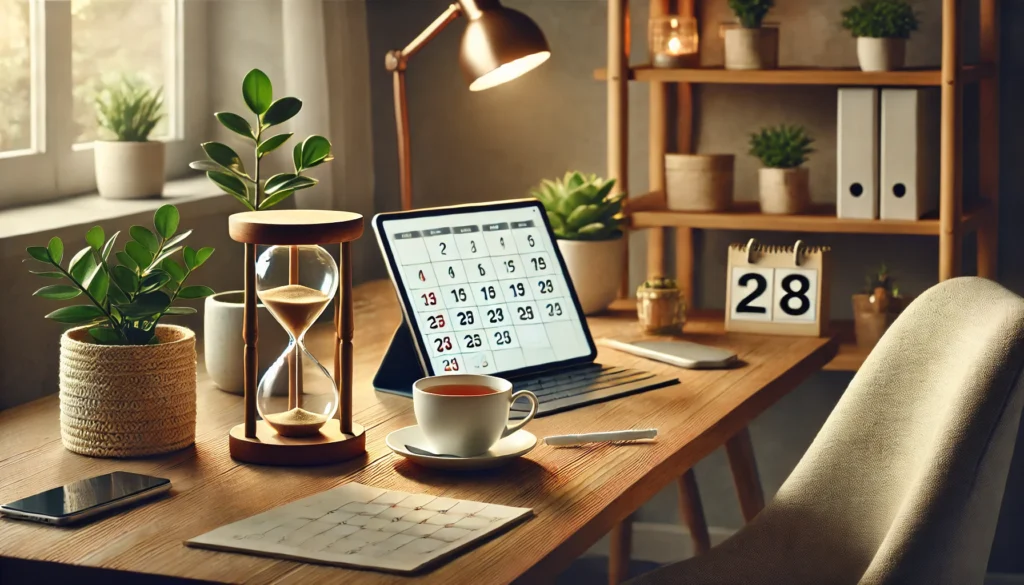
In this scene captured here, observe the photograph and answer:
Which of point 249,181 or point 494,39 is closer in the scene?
point 249,181

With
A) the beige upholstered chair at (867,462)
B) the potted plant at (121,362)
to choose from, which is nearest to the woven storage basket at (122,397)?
the potted plant at (121,362)

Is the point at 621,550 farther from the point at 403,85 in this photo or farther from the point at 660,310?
the point at 403,85

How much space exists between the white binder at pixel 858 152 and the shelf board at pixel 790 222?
0.03 m

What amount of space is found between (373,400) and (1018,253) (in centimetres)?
164

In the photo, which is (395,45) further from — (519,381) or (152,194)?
(519,381)

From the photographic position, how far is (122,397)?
1427 mm

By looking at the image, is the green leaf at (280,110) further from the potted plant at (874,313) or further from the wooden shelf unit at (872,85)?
the potted plant at (874,313)

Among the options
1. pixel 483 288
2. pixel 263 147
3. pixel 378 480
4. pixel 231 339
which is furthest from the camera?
pixel 483 288

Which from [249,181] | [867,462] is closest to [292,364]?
[249,181]

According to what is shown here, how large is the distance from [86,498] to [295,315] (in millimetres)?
284

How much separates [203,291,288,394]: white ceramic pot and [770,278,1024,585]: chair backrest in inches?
27.2

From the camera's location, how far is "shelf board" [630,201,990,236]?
2441 millimetres

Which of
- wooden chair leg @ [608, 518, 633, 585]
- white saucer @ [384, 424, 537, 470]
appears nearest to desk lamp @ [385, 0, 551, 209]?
white saucer @ [384, 424, 537, 470]

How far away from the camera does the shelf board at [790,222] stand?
2.44 meters
